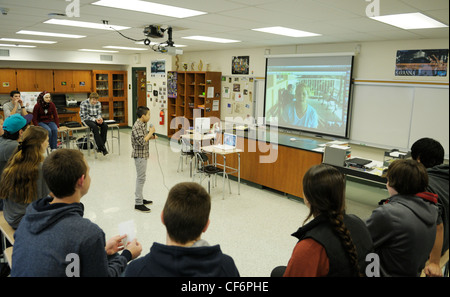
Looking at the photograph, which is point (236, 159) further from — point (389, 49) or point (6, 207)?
point (6, 207)

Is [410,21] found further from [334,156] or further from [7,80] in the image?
[7,80]

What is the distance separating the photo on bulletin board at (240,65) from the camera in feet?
24.9

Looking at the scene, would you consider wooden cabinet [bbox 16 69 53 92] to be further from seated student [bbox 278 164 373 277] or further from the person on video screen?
seated student [bbox 278 164 373 277]

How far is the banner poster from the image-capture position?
481 cm

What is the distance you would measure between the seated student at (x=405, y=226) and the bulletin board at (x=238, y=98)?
6.00 m

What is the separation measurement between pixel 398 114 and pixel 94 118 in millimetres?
6580

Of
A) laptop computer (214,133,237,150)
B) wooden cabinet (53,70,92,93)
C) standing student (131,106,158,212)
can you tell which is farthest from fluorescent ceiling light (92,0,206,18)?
wooden cabinet (53,70,92,93)

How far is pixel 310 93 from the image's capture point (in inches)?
255

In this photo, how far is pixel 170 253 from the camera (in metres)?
1.13

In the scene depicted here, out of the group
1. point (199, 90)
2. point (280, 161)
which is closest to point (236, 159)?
point (280, 161)

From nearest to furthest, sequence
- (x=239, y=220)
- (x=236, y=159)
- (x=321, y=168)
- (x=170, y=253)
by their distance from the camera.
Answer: (x=170, y=253)
(x=321, y=168)
(x=239, y=220)
(x=236, y=159)

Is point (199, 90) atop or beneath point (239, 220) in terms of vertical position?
atop
